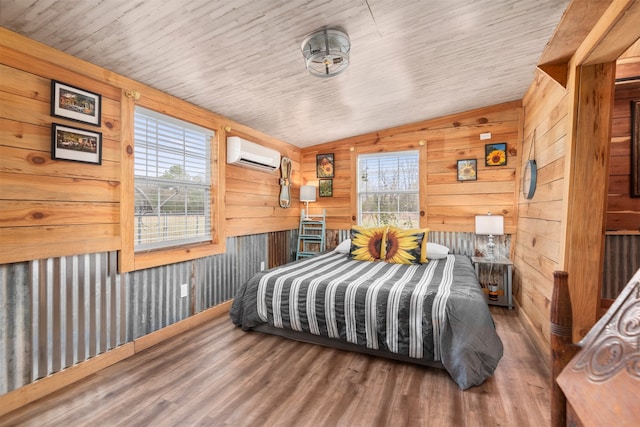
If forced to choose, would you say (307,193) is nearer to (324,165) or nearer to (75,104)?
(324,165)

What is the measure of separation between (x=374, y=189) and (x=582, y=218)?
Answer: 9.10ft

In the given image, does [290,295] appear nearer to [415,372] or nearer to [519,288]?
[415,372]

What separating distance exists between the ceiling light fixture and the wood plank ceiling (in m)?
0.05

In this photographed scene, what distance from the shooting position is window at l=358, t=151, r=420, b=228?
13.7ft

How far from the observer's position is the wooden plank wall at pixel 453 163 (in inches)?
144

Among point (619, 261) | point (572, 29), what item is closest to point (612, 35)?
point (572, 29)

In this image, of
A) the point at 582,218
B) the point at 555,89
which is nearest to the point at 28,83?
the point at 582,218

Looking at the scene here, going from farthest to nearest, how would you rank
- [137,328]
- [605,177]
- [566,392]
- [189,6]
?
[137,328]
[605,177]
[189,6]
[566,392]

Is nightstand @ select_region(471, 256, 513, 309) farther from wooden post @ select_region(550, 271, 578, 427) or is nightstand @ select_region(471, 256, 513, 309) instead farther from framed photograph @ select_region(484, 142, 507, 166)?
wooden post @ select_region(550, 271, 578, 427)

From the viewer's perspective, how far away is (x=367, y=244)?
344 centimetres

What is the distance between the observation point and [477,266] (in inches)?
143

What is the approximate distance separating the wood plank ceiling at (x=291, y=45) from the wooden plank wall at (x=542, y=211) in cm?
41

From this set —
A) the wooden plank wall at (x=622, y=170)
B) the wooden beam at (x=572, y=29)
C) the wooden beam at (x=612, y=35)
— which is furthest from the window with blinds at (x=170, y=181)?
the wooden plank wall at (x=622, y=170)

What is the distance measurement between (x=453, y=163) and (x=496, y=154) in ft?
1.61
